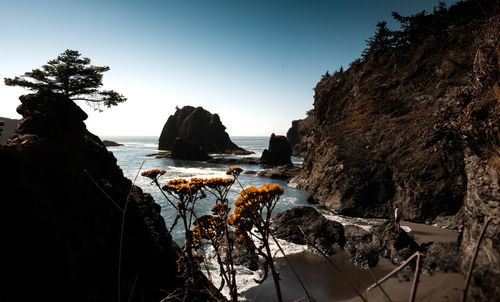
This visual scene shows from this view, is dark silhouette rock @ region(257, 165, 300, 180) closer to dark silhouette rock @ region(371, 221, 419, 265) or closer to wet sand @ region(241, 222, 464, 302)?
wet sand @ region(241, 222, 464, 302)

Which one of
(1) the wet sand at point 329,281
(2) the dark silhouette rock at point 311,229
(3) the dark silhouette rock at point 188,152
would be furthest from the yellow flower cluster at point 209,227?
A: (3) the dark silhouette rock at point 188,152

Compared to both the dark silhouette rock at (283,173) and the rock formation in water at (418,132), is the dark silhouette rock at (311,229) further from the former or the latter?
the dark silhouette rock at (283,173)

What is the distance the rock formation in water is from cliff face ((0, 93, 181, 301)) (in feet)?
24.7

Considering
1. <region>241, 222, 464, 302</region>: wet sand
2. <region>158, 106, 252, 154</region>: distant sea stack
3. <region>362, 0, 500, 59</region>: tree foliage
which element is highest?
<region>362, 0, 500, 59</region>: tree foliage

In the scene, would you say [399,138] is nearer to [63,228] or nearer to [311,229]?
[311,229]

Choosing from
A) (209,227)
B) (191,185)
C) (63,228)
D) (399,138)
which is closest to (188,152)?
(399,138)

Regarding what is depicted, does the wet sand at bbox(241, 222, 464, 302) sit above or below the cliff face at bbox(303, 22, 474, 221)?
below

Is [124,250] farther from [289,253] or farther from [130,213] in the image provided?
[289,253]

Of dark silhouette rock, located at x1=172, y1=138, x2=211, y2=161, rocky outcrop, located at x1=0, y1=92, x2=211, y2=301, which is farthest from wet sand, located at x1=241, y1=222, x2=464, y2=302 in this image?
dark silhouette rock, located at x1=172, y1=138, x2=211, y2=161

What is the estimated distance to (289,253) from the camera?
13.3 meters

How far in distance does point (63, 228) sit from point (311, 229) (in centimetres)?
1260

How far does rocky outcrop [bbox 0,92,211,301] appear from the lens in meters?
5.56

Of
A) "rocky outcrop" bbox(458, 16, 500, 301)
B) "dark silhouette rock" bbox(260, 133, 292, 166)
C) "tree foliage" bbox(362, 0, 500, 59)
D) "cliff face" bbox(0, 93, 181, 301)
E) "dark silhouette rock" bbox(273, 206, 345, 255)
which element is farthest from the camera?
"dark silhouette rock" bbox(260, 133, 292, 166)

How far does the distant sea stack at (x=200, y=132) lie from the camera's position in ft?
370
